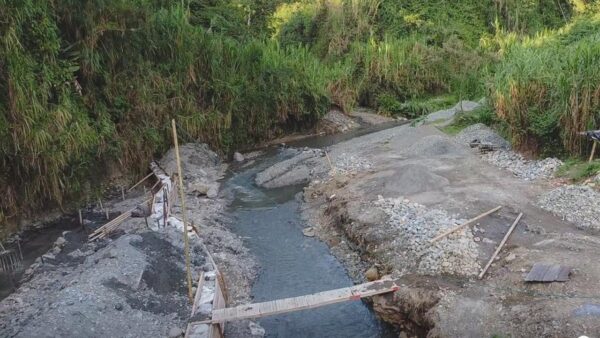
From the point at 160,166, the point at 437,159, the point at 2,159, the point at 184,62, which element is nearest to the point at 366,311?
the point at 437,159

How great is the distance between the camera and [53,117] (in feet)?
32.8

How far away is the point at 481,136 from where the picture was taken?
14203 millimetres

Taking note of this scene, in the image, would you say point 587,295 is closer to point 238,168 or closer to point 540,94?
point 540,94

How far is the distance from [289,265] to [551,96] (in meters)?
7.36

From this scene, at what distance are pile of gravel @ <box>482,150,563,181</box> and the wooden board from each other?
4.43m

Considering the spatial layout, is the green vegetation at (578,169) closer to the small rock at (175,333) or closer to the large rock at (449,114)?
the large rock at (449,114)

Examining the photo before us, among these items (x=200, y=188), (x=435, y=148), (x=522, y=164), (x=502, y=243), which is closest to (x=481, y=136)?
(x=435, y=148)

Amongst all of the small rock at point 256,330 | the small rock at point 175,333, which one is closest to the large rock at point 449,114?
the small rock at point 256,330

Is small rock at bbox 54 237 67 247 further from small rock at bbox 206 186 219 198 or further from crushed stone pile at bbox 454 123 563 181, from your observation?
crushed stone pile at bbox 454 123 563 181

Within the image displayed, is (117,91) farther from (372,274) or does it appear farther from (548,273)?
(548,273)

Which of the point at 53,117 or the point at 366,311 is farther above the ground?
the point at 53,117

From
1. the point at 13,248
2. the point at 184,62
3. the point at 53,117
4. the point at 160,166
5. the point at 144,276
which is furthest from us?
the point at 184,62

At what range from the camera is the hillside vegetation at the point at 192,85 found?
31.8 feet

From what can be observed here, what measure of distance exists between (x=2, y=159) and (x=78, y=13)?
409cm
